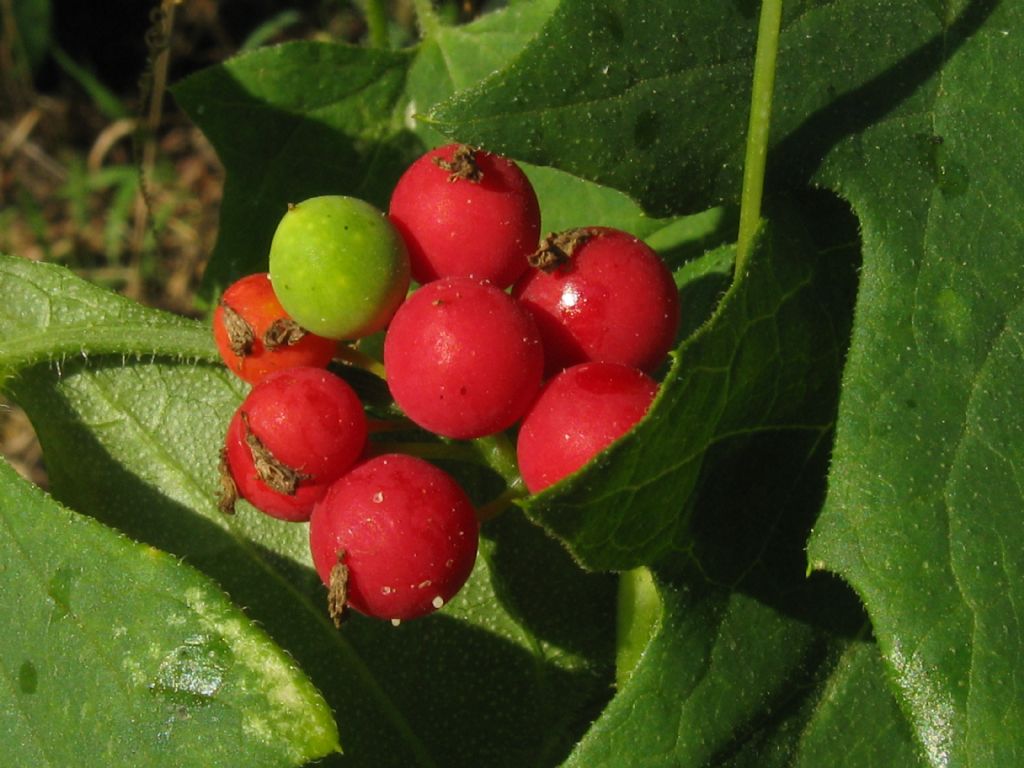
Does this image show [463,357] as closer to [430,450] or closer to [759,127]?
[430,450]

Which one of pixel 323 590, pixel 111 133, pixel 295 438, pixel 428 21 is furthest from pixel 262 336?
pixel 111 133

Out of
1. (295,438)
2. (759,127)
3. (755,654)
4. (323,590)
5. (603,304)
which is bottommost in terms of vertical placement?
(323,590)

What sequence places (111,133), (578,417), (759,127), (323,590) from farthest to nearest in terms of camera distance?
(111,133)
(323,590)
(759,127)
(578,417)

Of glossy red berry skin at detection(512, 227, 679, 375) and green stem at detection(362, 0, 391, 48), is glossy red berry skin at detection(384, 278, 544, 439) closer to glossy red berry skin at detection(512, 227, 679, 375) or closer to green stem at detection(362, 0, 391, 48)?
glossy red berry skin at detection(512, 227, 679, 375)

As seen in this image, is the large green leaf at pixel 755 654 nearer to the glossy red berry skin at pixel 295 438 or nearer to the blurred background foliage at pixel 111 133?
the glossy red berry skin at pixel 295 438

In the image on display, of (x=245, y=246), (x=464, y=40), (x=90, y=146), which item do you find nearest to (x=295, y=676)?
(x=245, y=246)

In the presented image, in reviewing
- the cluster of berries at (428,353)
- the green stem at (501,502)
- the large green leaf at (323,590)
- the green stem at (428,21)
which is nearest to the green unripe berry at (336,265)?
the cluster of berries at (428,353)

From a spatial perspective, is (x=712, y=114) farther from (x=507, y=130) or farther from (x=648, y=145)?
(x=507, y=130)
